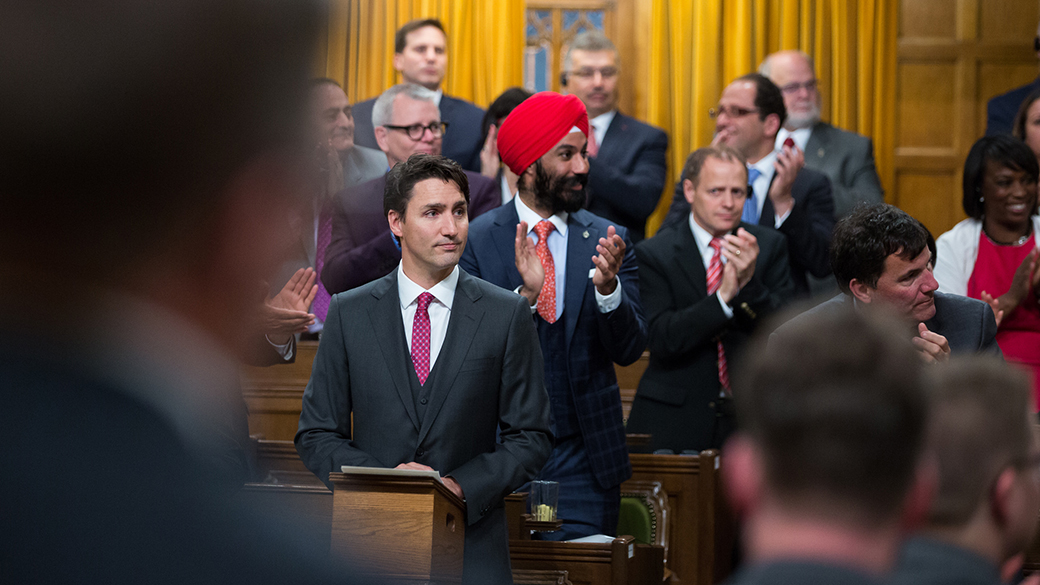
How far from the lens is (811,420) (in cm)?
79

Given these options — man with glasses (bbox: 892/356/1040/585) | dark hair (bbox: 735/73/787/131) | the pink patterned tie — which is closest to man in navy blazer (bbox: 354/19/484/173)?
the pink patterned tie

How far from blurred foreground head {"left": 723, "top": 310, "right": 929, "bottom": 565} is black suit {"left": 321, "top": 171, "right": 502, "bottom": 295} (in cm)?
A: 379

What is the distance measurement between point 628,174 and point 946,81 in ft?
11.5

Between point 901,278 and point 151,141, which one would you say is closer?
point 151,141

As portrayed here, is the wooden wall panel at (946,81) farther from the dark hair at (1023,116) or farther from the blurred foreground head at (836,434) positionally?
the blurred foreground head at (836,434)

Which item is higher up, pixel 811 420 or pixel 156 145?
pixel 156 145

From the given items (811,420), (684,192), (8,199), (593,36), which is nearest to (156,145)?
(8,199)

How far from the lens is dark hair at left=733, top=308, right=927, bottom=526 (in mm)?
795

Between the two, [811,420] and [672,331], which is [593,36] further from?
[811,420]

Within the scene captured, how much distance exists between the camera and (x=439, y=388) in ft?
10.3

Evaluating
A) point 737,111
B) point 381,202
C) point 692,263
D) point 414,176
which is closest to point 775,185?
point 737,111

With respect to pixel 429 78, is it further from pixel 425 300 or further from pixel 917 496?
pixel 917 496

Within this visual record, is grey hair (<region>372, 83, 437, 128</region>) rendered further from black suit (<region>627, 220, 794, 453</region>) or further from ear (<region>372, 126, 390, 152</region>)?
black suit (<region>627, 220, 794, 453</region>)

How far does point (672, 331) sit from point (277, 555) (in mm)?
4282
